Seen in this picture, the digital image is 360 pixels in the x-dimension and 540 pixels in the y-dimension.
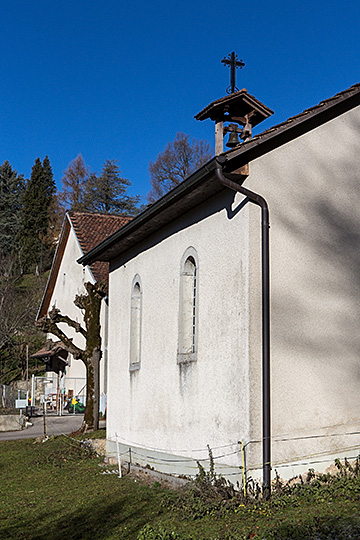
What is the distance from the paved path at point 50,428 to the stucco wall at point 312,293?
39.7ft

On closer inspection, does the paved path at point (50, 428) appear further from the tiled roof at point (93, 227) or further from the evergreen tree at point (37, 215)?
the evergreen tree at point (37, 215)

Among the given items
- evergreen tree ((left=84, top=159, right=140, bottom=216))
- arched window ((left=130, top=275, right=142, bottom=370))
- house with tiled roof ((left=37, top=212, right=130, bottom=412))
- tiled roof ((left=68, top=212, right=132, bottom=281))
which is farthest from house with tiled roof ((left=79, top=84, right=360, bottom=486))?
evergreen tree ((left=84, top=159, right=140, bottom=216))

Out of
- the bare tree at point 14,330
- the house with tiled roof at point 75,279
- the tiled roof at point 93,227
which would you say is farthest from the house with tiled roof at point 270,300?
the bare tree at point 14,330

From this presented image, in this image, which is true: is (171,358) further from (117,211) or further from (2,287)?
(117,211)

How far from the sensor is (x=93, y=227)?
88.7 feet

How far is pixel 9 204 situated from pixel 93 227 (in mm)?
47770

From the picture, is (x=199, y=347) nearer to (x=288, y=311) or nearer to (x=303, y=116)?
(x=288, y=311)

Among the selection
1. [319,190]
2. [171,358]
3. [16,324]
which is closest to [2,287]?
[16,324]

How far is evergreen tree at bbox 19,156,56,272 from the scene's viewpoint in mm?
63469

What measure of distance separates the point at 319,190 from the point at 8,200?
217ft

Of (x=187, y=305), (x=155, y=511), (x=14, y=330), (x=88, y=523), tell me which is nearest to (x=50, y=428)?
(x=187, y=305)

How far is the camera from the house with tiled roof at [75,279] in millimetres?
24891

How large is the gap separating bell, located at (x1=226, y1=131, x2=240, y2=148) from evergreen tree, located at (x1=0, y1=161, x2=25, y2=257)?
53.4m

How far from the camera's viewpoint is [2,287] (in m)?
40.2
